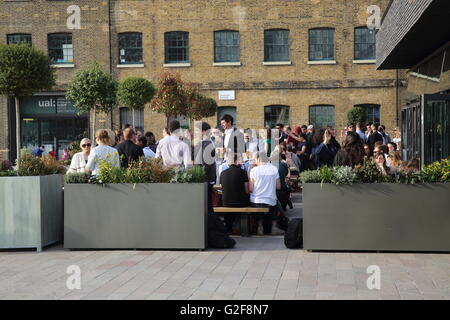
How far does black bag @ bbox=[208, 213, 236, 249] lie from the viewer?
11.1 meters

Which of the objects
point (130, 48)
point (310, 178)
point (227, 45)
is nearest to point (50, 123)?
point (130, 48)

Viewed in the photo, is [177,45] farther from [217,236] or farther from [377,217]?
[377,217]

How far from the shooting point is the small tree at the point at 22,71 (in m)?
17.8

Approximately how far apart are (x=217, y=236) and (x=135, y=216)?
127 cm

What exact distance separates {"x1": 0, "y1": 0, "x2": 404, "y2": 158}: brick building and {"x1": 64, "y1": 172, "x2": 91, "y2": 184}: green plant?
76.5ft

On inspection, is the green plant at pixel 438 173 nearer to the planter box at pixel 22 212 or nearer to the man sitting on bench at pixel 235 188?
the man sitting on bench at pixel 235 188

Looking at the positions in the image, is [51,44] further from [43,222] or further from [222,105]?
[43,222]

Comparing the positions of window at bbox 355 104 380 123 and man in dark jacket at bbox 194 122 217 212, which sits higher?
window at bbox 355 104 380 123

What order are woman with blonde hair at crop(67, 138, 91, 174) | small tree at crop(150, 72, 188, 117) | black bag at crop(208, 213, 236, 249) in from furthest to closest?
small tree at crop(150, 72, 188, 117), woman with blonde hair at crop(67, 138, 91, 174), black bag at crop(208, 213, 236, 249)

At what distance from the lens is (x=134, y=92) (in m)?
30.9

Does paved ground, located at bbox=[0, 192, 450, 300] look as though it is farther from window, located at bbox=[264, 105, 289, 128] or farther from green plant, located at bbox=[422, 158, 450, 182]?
window, located at bbox=[264, 105, 289, 128]

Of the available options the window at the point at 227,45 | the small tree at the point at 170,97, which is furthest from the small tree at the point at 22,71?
the window at the point at 227,45

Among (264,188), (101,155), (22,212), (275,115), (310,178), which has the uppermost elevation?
(275,115)

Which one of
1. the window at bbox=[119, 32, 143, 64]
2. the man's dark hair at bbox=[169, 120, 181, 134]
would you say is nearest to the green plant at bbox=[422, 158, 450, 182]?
the man's dark hair at bbox=[169, 120, 181, 134]
